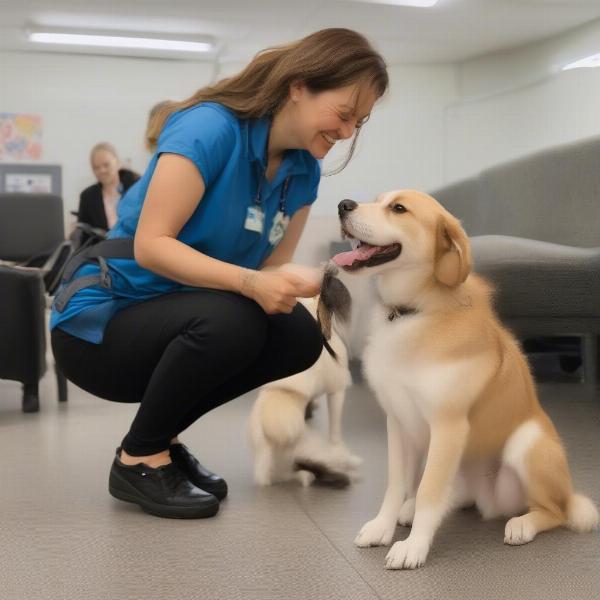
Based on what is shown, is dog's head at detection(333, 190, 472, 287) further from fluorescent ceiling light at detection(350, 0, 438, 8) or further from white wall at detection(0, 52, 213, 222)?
white wall at detection(0, 52, 213, 222)

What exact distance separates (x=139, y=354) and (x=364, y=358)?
1.56ft

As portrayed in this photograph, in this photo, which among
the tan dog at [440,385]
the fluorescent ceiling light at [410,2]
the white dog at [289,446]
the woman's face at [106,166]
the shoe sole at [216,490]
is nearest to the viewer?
the tan dog at [440,385]

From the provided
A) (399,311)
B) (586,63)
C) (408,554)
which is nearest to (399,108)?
(586,63)

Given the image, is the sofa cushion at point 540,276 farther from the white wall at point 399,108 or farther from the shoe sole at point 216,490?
the white wall at point 399,108

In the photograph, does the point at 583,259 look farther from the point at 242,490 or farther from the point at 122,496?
the point at 122,496

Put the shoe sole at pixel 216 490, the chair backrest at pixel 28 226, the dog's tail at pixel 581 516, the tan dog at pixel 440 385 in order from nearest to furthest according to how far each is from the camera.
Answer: the tan dog at pixel 440 385
the dog's tail at pixel 581 516
the shoe sole at pixel 216 490
the chair backrest at pixel 28 226

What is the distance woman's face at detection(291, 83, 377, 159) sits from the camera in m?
1.49

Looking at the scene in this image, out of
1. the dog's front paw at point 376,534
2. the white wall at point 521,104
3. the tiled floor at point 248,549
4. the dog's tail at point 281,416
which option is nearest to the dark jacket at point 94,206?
the white wall at point 521,104

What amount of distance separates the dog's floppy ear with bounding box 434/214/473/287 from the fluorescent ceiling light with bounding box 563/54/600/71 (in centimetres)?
586

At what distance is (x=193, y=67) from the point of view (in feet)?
25.5

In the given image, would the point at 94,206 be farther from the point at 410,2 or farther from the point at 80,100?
the point at 410,2

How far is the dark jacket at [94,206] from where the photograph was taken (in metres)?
5.86

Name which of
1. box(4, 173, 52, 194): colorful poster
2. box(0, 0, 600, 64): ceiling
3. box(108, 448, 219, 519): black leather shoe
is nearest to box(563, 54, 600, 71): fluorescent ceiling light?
box(0, 0, 600, 64): ceiling

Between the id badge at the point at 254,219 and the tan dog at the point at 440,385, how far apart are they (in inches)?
11.9
